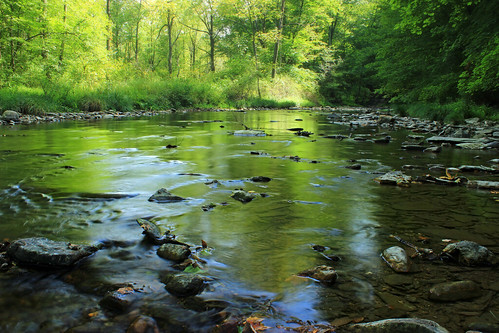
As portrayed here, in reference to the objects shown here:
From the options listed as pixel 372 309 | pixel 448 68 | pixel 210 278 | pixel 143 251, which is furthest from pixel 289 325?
pixel 448 68

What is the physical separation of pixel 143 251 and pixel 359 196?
2716 mm

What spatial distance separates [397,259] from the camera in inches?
94.7

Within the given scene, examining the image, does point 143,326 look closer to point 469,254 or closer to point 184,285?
point 184,285

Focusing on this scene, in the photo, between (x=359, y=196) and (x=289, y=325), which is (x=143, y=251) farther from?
(x=359, y=196)

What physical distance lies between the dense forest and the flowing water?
8.68 meters

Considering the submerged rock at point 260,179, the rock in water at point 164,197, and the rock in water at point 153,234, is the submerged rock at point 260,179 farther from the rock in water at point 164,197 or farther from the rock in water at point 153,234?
the rock in water at point 153,234

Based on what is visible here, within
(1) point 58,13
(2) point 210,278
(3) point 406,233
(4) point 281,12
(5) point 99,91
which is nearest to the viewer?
(2) point 210,278

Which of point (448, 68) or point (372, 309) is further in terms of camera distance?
point (448, 68)

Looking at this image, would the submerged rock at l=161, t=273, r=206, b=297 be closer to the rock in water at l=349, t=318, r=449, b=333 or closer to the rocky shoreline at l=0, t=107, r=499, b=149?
the rock in water at l=349, t=318, r=449, b=333

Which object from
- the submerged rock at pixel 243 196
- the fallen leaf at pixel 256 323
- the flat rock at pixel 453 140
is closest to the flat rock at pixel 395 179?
the submerged rock at pixel 243 196

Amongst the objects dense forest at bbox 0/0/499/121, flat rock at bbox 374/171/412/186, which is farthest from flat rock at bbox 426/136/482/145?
flat rock at bbox 374/171/412/186

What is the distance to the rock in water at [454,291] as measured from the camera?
1975mm

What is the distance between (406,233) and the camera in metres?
3.03

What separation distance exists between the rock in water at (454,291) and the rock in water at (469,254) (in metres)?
0.38
